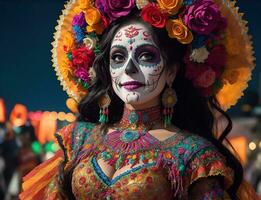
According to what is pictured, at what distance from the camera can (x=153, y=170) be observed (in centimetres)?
292

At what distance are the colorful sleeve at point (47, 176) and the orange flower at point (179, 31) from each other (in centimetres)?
69

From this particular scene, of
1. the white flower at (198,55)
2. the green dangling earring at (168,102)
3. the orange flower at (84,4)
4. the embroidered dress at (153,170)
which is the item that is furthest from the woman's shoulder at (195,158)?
the orange flower at (84,4)

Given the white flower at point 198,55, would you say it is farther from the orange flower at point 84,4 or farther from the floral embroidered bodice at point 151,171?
the orange flower at point 84,4

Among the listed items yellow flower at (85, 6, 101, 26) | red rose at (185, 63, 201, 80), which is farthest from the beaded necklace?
yellow flower at (85, 6, 101, 26)

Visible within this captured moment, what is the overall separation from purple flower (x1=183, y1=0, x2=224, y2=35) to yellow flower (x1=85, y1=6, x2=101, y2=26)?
0.41 meters

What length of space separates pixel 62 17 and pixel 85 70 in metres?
0.33

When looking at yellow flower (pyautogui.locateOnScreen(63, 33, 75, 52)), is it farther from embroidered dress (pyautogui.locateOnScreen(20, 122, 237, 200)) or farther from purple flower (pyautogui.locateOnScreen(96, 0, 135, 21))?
embroidered dress (pyautogui.locateOnScreen(20, 122, 237, 200))

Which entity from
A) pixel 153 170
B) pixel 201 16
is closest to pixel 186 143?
pixel 153 170

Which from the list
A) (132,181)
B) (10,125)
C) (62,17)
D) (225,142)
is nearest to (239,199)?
(225,142)

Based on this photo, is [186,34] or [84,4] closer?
[186,34]

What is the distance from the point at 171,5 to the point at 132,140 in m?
0.63

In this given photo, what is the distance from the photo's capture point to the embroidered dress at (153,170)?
9.53 ft

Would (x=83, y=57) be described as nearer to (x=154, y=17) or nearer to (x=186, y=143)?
(x=154, y=17)

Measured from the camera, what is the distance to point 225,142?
11.3 feet
